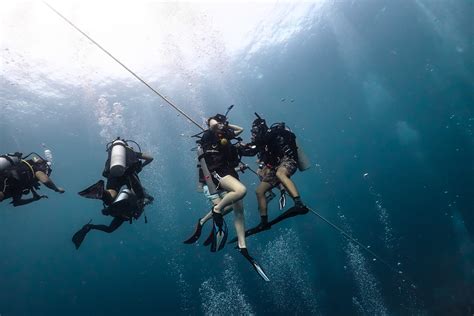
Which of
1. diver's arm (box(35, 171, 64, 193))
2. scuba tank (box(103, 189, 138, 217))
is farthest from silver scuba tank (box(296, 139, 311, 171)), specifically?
diver's arm (box(35, 171, 64, 193))

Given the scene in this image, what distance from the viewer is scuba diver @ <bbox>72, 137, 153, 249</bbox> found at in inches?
262

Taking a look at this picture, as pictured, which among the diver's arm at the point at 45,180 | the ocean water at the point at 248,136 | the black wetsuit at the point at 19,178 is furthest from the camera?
the ocean water at the point at 248,136

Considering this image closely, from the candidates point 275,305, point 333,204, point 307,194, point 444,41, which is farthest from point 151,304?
point 444,41

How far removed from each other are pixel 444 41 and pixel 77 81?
158 ft

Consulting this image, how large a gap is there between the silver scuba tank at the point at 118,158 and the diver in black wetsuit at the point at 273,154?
2.51 metres

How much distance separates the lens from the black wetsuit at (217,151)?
6906mm

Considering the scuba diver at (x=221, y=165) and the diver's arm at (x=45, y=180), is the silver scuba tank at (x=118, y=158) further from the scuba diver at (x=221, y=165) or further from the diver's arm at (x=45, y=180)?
the diver's arm at (x=45, y=180)

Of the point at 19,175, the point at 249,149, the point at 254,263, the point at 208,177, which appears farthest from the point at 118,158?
the point at 254,263

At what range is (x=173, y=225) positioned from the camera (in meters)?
87.8

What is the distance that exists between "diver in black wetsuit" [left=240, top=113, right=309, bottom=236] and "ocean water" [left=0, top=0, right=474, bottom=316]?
19845 millimetres

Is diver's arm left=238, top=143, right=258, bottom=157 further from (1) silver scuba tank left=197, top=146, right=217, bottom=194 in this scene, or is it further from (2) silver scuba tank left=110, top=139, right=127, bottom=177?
(2) silver scuba tank left=110, top=139, right=127, bottom=177

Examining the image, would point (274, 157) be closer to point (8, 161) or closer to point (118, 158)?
point (118, 158)

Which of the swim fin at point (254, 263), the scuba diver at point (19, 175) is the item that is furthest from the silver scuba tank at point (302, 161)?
the scuba diver at point (19, 175)

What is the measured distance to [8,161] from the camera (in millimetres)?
7203
